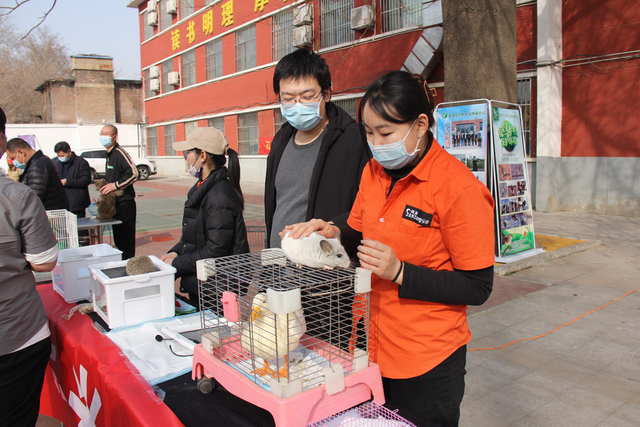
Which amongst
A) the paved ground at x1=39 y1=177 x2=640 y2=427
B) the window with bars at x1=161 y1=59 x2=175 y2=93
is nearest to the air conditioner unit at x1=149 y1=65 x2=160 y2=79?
the window with bars at x1=161 y1=59 x2=175 y2=93

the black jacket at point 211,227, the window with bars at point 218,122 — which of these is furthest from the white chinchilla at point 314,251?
the window with bars at point 218,122

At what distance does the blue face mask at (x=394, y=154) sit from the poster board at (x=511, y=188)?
4714mm

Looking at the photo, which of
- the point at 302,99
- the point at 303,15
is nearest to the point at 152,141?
the point at 303,15

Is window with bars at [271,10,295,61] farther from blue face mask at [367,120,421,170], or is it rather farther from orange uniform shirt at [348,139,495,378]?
orange uniform shirt at [348,139,495,378]

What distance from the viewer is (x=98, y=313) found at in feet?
8.05

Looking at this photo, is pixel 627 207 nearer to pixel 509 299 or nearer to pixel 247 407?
pixel 509 299

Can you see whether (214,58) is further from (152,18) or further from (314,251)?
(314,251)

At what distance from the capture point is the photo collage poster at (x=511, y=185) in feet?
19.4

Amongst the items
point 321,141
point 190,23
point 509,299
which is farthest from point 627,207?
point 190,23

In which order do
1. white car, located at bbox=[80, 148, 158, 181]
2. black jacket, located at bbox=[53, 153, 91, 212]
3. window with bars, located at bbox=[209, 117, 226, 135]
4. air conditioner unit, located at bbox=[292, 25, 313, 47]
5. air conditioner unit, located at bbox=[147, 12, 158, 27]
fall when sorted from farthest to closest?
air conditioner unit, located at bbox=[147, 12, 158, 27] < white car, located at bbox=[80, 148, 158, 181] < window with bars, located at bbox=[209, 117, 226, 135] < air conditioner unit, located at bbox=[292, 25, 313, 47] < black jacket, located at bbox=[53, 153, 91, 212]

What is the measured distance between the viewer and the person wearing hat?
288 centimetres

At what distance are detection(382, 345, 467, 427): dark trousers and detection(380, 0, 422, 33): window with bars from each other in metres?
11.9

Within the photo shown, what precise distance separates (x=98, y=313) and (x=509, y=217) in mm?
Result: 5144

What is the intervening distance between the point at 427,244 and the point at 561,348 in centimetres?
297
